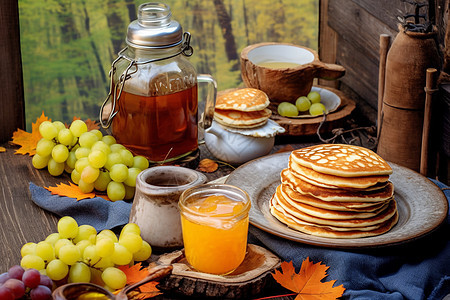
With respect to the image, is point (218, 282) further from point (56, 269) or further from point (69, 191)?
point (69, 191)

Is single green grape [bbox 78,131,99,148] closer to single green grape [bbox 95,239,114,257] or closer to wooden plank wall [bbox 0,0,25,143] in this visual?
wooden plank wall [bbox 0,0,25,143]

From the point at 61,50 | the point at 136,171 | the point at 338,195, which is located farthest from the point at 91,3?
the point at 338,195

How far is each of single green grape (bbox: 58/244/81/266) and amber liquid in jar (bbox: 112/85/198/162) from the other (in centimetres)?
55

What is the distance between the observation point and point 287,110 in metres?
1.80

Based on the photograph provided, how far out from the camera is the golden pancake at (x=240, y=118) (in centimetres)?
156

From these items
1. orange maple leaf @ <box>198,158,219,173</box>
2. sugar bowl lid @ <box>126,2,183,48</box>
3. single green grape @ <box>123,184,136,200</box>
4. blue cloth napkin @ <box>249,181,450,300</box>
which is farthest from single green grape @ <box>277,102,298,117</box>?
blue cloth napkin @ <box>249,181,450,300</box>

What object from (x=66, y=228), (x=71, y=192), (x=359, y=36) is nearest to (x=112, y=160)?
(x=71, y=192)

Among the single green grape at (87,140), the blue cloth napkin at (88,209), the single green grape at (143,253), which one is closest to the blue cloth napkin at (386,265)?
the single green grape at (143,253)

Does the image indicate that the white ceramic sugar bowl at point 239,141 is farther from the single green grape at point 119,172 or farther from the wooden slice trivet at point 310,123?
the single green grape at point 119,172

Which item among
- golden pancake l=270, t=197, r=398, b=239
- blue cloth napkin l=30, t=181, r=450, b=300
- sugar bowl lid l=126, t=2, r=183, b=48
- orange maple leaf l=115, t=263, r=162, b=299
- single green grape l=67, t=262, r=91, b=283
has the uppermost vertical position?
sugar bowl lid l=126, t=2, r=183, b=48

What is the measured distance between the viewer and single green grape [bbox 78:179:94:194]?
1428 mm

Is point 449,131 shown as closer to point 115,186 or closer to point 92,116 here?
point 115,186

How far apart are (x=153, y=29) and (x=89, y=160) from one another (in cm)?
37

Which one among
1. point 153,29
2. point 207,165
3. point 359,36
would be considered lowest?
point 207,165
